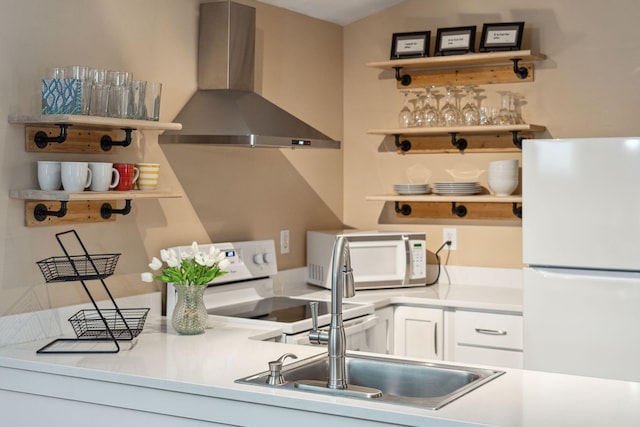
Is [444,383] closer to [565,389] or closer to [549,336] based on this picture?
[565,389]

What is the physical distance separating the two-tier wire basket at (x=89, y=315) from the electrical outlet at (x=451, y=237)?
1.86 m

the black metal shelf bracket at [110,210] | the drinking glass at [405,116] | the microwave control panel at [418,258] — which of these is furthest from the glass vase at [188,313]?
the drinking glass at [405,116]

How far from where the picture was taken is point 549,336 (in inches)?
140

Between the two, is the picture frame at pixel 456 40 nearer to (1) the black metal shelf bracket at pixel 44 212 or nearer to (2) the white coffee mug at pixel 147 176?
(2) the white coffee mug at pixel 147 176

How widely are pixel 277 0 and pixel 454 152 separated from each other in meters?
1.22

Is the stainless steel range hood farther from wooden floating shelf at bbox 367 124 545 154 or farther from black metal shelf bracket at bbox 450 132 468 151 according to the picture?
black metal shelf bracket at bbox 450 132 468 151

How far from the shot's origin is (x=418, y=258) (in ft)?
14.0

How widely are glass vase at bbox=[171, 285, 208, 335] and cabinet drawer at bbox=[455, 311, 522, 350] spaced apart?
139 centimetres

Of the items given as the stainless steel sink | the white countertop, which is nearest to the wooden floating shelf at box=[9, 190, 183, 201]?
the white countertop

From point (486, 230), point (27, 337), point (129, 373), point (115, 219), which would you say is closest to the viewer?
point (129, 373)

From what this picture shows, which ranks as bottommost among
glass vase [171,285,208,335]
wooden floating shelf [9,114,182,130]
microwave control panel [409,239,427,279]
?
glass vase [171,285,208,335]

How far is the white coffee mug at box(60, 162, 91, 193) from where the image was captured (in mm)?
2844

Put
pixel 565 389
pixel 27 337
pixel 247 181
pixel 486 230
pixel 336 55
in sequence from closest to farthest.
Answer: pixel 565 389 → pixel 27 337 → pixel 247 181 → pixel 486 230 → pixel 336 55

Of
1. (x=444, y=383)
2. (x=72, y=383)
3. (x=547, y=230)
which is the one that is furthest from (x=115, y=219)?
(x=547, y=230)
